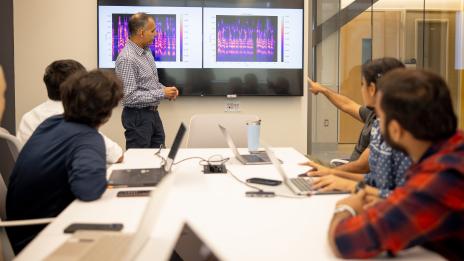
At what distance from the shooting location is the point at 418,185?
3.58ft

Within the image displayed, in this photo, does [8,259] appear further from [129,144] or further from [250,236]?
[129,144]

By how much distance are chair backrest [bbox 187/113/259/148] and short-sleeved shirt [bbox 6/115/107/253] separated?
176 cm

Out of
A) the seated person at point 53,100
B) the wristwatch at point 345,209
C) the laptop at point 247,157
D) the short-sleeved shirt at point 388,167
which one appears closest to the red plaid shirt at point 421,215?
the wristwatch at point 345,209

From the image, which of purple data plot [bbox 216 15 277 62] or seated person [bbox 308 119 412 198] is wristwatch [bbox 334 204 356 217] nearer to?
seated person [bbox 308 119 412 198]

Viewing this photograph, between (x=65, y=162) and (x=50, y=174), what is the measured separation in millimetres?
72

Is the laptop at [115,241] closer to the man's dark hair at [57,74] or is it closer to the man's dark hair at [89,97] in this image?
the man's dark hair at [89,97]

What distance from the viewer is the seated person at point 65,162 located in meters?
1.74

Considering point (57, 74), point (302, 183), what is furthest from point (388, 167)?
point (57, 74)

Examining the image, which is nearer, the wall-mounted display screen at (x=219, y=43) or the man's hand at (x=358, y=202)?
the man's hand at (x=358, y=202)

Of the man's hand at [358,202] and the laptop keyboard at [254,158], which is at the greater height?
the man's hand at [358,202]

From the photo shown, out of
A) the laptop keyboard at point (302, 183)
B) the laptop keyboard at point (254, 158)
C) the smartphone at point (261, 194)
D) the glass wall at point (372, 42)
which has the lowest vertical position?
the smartphone at point (261, 194)

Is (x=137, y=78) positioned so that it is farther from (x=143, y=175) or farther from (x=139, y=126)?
(x=143, y=175)

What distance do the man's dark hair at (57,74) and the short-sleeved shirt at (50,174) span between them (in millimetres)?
696

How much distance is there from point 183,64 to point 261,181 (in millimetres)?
2856
